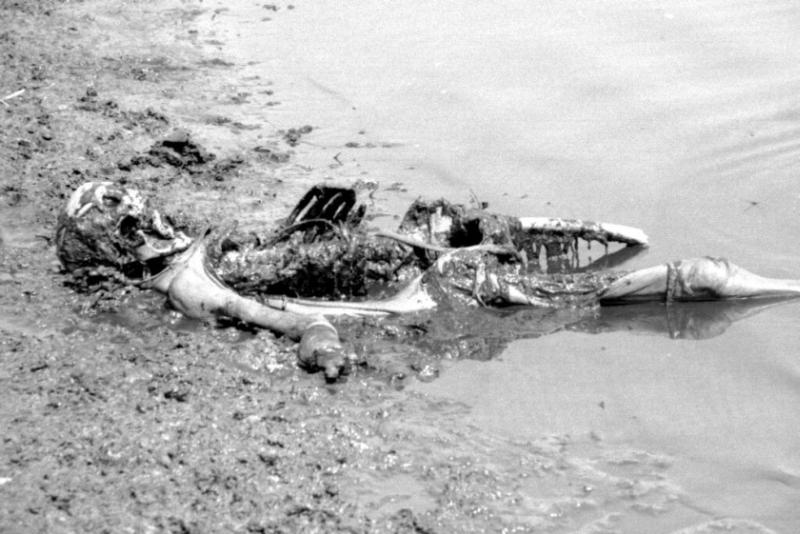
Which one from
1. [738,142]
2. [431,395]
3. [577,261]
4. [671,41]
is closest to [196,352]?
[431,395]

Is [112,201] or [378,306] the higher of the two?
[112,201]

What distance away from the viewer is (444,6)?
1018 centimetres

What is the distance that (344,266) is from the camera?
555 cm

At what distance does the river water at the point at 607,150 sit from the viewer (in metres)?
4.63

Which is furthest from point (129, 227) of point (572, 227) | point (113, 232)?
point (572, 227)

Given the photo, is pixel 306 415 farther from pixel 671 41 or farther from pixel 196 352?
pixel 671 41

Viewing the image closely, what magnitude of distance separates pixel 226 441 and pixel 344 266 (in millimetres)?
1464

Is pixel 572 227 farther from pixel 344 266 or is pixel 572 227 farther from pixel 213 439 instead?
pixel 213 439

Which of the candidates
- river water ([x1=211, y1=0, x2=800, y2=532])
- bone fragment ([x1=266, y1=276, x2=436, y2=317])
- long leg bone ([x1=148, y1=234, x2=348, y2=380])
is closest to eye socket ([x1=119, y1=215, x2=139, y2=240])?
long leg bone ([x1=148, y1=234, x2=348, y2=380])

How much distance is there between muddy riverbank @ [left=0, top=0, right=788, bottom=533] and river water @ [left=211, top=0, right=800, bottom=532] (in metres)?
0.21

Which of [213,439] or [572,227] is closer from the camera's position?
[213,439]

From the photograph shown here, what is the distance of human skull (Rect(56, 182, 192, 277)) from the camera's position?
539 cm

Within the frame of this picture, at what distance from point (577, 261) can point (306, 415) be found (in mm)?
2188

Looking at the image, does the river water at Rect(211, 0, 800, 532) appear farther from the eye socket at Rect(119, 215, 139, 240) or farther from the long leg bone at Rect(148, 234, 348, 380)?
the eye socket at Rect(119, 215, 139, 240)
